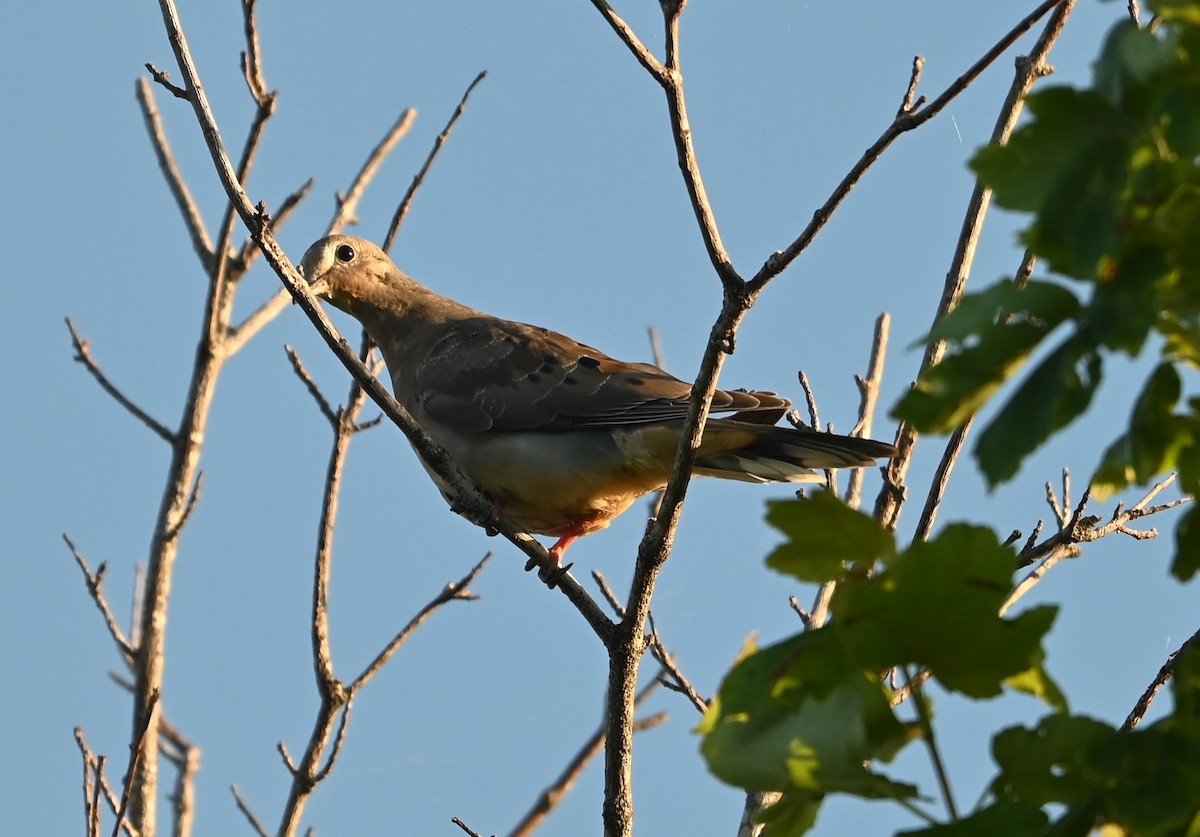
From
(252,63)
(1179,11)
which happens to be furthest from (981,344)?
(252,63)

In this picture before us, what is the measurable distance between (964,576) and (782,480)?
11.6ft

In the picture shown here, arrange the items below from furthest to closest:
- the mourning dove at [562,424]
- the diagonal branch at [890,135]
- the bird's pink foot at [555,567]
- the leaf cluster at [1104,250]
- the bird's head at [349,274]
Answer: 1. the bird's head at [349,274]
2. the mourning dove at [562,424]
3. the bird's pink foot at [555,567]
4. the diagonal branch at [890,135]
5. the leaf cluster at [1104,250]

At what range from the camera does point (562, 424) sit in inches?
211

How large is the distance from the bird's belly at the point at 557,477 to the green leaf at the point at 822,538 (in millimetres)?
3861

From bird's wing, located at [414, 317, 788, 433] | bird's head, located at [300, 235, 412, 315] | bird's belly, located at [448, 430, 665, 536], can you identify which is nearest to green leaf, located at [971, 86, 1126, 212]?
bird's wing, located at [414, 317, 788, 433]

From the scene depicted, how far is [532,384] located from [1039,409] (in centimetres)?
458

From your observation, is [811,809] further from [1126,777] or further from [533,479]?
[533,479]

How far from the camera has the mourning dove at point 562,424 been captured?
4.66 m

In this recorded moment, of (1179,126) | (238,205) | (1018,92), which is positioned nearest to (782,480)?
(1018,92)

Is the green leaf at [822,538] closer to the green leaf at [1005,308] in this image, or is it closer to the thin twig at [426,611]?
the green leaf at [1005,308]

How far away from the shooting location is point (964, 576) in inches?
45.2

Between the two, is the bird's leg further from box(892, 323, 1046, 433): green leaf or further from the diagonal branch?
box(892, 323, 1046, 433): green leaf

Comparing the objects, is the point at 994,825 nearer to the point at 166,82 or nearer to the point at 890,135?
the point at 890,135

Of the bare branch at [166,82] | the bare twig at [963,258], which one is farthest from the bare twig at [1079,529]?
the bare branch at [166,82]
